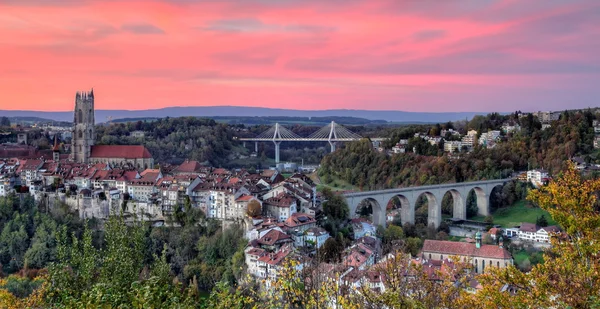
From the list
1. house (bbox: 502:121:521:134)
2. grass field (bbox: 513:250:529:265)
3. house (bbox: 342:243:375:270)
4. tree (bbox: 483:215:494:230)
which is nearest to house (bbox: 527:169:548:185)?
tree (bbox: 483:215:494:230)

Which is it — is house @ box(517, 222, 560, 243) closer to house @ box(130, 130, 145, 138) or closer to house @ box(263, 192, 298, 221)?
house @ box(263, 192, 298, 221)

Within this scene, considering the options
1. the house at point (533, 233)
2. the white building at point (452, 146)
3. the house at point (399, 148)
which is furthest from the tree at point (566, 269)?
the house at point (399, 148)

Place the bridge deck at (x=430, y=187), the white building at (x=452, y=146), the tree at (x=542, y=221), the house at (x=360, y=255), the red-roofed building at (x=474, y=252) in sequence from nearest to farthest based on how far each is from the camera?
the house at (x=360, y=255) → the red-roofed building at (x=474, y=252) → the bridge deck at (x=430, y=187) → the tree at (x=542, y=221) → the white building at (x=452, y=146)

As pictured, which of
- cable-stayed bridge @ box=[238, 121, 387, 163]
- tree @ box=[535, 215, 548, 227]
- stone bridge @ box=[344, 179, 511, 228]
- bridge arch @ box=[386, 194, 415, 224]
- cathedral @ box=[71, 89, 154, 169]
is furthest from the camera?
cable-stayed bridge @ box=[238, 121, 387, 163]

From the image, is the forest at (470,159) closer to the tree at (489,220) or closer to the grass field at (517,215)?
the grass field at (517,215)

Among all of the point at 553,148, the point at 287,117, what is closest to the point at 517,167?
the point at 553,148

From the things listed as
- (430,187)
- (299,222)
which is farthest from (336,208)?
(430,187)
